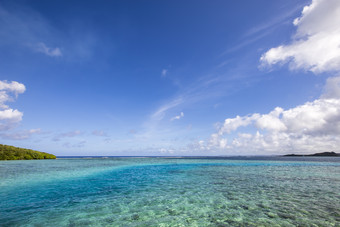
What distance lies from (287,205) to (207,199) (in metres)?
5.74

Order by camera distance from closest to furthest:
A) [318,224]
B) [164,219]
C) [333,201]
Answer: [318,224], [164,219], [333,201]

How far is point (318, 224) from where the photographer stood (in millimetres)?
8633

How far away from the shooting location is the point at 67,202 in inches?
520

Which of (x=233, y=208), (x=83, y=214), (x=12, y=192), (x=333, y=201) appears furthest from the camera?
(x=12, y=192)

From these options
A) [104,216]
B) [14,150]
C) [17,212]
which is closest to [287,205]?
[104,216]

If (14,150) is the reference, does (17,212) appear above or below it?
below

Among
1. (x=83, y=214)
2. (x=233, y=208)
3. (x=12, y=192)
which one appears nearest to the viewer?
(x=83, y=214)

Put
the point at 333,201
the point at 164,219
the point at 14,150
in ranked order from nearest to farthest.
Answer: the point at 164,219
the point at 333,201
the point at 14,150

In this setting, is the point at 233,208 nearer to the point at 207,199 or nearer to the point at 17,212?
the point at 207,199

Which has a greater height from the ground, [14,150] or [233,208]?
[14,150]

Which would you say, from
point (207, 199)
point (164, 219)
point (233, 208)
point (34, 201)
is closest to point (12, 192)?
point (34, 201)

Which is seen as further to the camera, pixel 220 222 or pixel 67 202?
pixel 67 202

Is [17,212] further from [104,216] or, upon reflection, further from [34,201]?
[104,216]

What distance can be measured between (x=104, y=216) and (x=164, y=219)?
380cm
